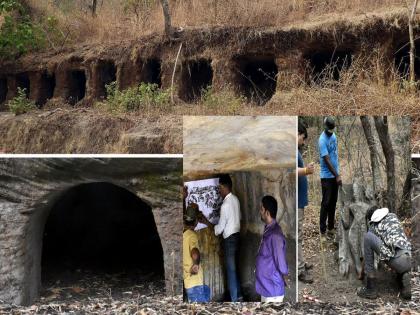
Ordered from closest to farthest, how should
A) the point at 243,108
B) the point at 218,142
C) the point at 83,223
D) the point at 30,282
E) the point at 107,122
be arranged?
1. the point at 218,142
2. the point at 30,282
3. the point at 83,223
4. the point at 243,108
5. the point at 107,122

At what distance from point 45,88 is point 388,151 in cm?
1313

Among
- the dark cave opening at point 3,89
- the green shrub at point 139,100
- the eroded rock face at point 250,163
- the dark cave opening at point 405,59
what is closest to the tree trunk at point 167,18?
the green shrub at point 139,100

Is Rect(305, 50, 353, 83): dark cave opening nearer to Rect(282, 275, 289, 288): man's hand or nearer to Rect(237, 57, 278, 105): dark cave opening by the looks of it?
Rect(237, 57, 278, 105): dark cave opening

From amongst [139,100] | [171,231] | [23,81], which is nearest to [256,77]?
[139,100]

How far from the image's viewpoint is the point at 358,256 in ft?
13.9

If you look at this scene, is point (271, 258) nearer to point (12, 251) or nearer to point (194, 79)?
point (12, 251)

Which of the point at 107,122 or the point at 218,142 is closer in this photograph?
the point at 218,142

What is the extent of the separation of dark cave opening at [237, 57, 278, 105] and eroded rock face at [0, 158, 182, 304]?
24.6 ft

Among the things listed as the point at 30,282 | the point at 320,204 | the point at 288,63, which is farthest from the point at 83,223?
the point at 288,63

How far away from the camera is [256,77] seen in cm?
1269

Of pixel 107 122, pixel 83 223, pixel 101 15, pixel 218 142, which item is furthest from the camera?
pixel 101 15

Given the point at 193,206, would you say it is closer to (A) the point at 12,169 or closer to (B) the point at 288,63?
(A) the point at 12,169

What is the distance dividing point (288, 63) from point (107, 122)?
400 cm

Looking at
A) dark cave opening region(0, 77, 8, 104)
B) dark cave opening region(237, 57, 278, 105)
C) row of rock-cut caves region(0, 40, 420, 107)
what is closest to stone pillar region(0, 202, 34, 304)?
row of rock-cut caves region(0, 40, 420, 107)
